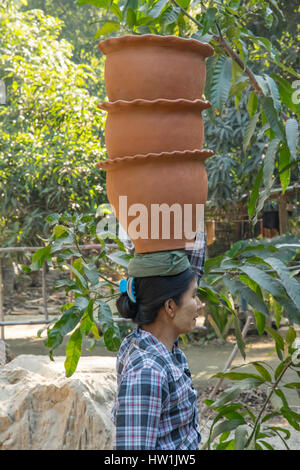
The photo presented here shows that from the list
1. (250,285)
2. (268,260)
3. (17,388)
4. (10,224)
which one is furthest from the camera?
(10,224)

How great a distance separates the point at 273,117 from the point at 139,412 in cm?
90

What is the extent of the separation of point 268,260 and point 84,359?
8.50ft

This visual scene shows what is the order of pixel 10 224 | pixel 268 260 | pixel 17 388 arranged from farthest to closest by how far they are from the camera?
pixel 10 224 → pixel 17 388 → pixel 268 260

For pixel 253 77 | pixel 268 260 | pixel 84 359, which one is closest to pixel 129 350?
pixel 268 260

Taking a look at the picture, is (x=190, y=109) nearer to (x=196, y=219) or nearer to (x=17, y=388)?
(x=196, y=219)

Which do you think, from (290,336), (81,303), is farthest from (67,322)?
(290,336)

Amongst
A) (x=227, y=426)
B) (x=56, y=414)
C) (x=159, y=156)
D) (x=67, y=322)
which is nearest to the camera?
(x=159, y=156)

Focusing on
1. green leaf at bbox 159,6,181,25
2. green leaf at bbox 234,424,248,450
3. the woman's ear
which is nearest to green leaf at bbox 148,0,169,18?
green leaf at bbox 159,6,181,25

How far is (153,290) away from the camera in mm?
1335

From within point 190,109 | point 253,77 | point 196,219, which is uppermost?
point 253,77

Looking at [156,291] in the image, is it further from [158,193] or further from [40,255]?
[40,255]

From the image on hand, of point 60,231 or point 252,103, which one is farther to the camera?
point 252,103

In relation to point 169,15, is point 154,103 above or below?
below

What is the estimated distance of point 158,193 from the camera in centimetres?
132
